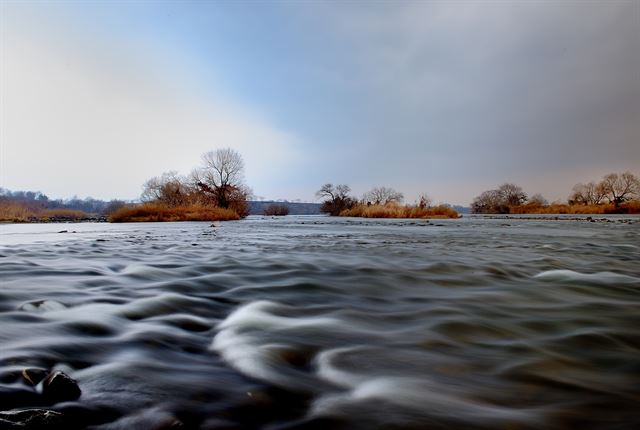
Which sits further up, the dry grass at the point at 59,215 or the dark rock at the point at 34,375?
the dry grass at the point at 59,215

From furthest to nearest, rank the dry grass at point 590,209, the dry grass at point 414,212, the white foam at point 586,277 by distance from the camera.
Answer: the dry grass at point 590,209 < the dry grass at point 414,212 < the white foam at point 586,277

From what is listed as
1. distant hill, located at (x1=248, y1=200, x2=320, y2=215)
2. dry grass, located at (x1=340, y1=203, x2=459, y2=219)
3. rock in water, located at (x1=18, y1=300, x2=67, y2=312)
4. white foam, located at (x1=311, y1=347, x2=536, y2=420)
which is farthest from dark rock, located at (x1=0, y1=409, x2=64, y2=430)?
distant hill, located at (x1=248, y1=200, x2=320, y2=215)

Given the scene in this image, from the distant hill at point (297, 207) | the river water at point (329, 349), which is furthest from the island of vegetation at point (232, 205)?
the distant hill at point (297, 207)

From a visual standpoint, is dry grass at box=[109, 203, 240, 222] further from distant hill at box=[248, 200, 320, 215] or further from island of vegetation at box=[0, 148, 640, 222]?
distant hill at box=[248, 200, 320, 215]

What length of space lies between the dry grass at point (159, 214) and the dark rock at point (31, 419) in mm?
31917

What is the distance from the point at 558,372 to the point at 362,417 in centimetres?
113

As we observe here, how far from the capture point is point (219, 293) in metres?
3.40

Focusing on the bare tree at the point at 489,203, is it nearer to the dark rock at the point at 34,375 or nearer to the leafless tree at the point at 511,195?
the leafless tree at the point at 511,195

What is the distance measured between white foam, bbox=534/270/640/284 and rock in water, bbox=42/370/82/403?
4660mm

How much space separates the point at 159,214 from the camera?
99.1 feet

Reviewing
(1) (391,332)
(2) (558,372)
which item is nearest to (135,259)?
(1) (391,332)

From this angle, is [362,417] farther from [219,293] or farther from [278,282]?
[278,282]

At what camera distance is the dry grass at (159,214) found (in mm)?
29000

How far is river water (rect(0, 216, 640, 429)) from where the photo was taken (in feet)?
4.21
